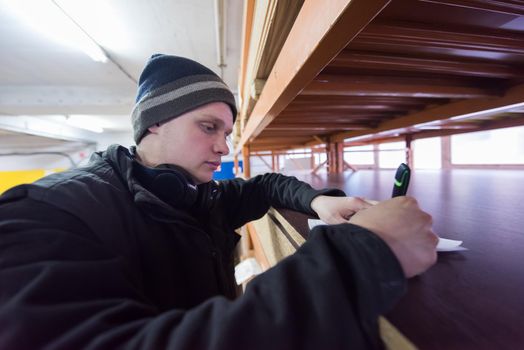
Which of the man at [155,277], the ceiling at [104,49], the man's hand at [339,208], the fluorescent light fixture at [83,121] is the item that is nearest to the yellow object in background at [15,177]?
the ceiling at [104,49]

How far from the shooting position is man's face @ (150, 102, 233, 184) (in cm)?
73

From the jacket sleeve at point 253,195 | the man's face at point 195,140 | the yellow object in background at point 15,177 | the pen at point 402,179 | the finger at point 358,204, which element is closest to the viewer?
the pen at point 402,179

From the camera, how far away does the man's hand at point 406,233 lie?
318 mm

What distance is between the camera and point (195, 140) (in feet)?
2.42

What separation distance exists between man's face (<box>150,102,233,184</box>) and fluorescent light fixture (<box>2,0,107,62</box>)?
1898 mm

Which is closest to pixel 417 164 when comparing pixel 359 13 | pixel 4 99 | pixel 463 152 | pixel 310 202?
pixel 463 152

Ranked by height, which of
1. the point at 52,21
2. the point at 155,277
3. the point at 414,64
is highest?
the point at 52,21

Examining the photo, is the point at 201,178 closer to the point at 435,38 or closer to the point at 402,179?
the point at 402,179

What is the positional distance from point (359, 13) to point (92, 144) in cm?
846

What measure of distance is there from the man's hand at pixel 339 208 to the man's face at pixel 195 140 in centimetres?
37

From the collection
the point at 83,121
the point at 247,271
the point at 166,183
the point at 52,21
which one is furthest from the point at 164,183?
the point at 83,121

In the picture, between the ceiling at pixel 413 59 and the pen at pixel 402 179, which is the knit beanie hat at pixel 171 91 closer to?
the ceiling at pixel 413 59

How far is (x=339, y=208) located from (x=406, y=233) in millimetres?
307

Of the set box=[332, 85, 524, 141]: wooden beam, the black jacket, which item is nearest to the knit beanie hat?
the black jacket
